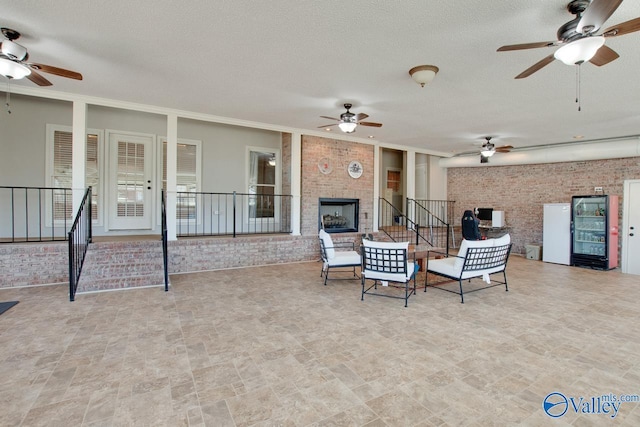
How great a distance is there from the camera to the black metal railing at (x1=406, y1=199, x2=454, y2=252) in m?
9.34

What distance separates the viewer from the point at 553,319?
3.71m

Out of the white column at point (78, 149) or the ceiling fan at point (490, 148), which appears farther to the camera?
the ceiling fan at point (490, 148)

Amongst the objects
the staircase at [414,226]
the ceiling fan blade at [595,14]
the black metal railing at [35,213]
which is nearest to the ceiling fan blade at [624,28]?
the ceiling fan blade at [595,14]

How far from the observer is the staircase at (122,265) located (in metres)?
4.71

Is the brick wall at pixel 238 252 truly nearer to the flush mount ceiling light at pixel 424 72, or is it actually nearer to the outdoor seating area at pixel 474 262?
the outdoor seating area at pixel 474 262

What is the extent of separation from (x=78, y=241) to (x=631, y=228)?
36.7 ft

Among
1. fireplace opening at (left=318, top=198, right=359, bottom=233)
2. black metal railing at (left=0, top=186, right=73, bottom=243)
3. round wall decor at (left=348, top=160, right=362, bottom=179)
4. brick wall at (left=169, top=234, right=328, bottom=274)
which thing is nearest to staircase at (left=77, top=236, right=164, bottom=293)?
brick wall at (left=169, top=234, right=328, bottom=274)

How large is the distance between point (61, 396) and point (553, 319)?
4859mm

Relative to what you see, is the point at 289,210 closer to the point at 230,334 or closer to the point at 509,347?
the point at 230,334

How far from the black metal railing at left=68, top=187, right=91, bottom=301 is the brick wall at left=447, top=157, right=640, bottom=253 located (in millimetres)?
9959

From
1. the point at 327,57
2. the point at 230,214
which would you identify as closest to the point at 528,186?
the point at 327,57

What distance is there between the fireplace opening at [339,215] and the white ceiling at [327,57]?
250 cm

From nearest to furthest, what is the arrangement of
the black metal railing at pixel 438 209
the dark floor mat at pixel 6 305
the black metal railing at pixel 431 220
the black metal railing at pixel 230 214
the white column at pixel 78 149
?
the dark floor mat at pixel 6 305 → the white column at pixel 78 149 → the black metal railing at pixel 230 214 → the black metal railing at pixel 431 220 → the black metal railing at pixel 438 209

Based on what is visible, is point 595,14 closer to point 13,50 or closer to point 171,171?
point 13,50
